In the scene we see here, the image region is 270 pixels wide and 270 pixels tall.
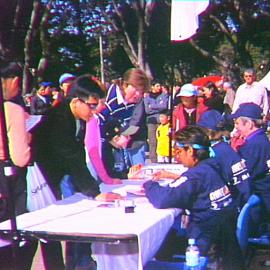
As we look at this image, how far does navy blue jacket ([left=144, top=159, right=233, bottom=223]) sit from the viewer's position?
154 inches

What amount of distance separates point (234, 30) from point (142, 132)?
1073 inches

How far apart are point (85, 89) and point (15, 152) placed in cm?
91

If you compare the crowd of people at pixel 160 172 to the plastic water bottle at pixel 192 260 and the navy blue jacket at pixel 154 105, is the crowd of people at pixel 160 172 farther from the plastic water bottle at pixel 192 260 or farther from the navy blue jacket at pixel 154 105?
the navy blue jacket at pixel 154 105

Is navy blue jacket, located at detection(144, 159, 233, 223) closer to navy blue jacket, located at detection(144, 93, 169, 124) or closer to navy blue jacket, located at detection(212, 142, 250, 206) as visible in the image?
navy blue jacket, located at detection(212, 142, 250, 206)

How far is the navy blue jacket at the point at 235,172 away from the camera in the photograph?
177 inches

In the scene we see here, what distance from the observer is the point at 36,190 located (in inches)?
171

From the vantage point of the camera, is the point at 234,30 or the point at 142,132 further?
the point at 234,30

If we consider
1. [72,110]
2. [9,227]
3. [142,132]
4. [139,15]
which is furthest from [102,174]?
[139,15]

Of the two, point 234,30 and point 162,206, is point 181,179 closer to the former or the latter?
point 162,206

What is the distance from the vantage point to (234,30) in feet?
113

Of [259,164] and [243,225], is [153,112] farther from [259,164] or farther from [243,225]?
[243,225]

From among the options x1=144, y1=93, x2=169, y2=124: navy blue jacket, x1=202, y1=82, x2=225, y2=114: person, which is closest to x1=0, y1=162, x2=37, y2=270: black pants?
x1=202, y1=82, x2=225, y2=114: person

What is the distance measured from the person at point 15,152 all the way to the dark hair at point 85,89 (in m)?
0.48

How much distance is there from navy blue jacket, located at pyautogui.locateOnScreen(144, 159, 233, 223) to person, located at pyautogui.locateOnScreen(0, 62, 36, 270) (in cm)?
77
